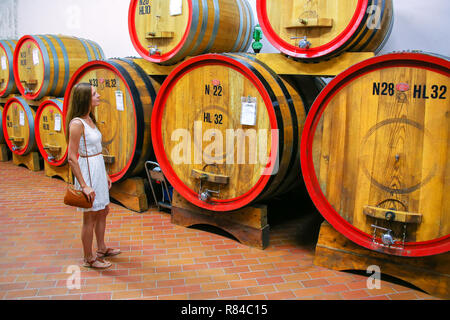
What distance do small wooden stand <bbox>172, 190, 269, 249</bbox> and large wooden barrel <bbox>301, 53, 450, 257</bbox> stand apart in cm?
65

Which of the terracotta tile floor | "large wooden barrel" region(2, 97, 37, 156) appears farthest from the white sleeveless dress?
"large wooden barrel" region(2, 97, 37, 156)

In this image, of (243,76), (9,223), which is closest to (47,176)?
(9,223)

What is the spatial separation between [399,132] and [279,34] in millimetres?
1228

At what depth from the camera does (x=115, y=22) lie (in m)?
6.46

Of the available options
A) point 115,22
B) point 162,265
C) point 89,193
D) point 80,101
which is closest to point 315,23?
point 80,101

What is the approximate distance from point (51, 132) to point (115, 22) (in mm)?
2211

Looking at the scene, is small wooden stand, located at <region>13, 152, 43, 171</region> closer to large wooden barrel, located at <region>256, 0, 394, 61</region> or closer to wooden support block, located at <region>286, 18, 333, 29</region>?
large wooden barrel, located at <region>256, 0, 394, 61</region>

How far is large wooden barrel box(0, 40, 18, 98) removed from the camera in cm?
627

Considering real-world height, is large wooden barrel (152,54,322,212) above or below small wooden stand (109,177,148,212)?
above

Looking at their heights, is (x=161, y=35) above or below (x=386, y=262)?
above

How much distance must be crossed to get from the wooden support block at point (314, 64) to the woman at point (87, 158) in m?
1.47

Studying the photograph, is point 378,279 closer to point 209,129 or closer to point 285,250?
point 285,250

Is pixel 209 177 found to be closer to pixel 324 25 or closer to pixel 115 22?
pixel 324 25

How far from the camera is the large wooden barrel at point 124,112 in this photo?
4094 millimetres
